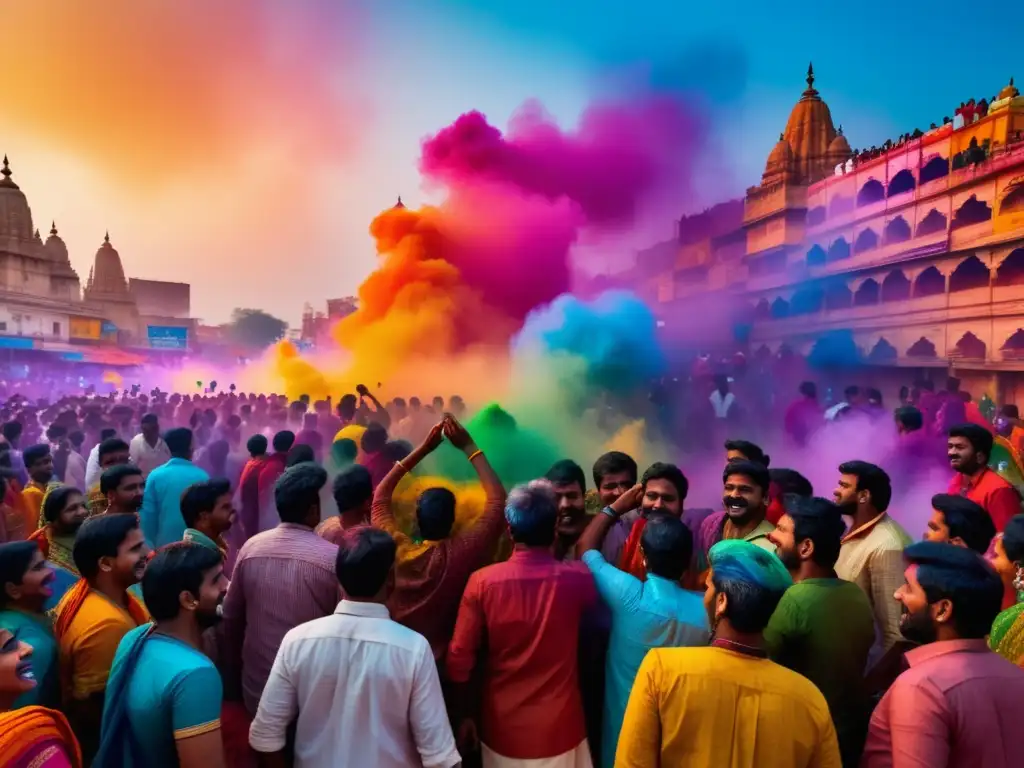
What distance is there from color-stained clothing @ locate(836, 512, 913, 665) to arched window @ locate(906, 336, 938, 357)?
1075 centimetres

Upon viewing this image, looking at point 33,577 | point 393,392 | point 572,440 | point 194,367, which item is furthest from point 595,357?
point 194,367

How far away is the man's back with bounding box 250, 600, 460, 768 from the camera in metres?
1.89

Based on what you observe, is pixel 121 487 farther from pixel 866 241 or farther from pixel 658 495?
pixel 866 241

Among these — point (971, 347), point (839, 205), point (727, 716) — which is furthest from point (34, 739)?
point (839, 205)

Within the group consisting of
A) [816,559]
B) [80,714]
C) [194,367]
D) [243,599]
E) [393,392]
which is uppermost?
[194,367]

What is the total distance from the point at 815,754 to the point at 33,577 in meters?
2.35

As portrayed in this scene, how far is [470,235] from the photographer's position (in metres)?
17.0

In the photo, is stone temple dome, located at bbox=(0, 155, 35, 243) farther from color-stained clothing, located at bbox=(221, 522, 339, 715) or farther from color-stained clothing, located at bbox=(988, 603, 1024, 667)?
color-stained clothing, located at bbox=(988, 603, 1024, 667)

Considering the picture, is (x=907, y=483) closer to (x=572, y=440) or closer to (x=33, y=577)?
(x=572, y=440)

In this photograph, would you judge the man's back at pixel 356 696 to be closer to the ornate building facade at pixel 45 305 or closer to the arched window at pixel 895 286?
the arched window at pixel 895 286

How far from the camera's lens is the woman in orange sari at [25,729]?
130 cm

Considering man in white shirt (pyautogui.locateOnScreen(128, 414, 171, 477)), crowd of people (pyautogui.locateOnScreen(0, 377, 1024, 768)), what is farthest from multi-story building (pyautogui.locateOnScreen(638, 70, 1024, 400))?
man in white shirt (pyautogui.locateOnScreen(128, 414, 171, 477))

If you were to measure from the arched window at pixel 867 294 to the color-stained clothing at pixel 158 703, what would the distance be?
47.0 ft

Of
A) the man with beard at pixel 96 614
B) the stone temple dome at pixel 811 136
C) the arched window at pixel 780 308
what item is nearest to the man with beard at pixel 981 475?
the man with beard at pixel 96 614
